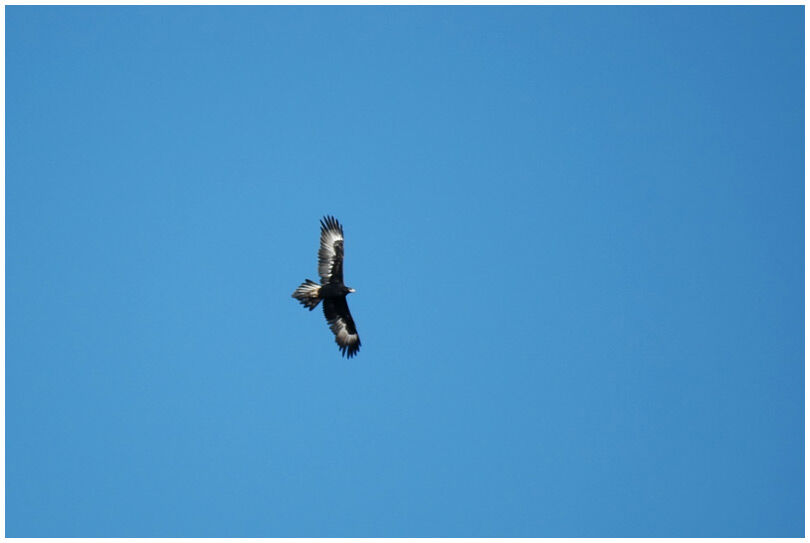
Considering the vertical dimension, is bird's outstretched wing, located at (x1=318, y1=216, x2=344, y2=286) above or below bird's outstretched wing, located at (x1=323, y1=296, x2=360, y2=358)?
above

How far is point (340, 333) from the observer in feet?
108

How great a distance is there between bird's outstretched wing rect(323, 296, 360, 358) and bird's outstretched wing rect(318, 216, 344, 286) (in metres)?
1.08

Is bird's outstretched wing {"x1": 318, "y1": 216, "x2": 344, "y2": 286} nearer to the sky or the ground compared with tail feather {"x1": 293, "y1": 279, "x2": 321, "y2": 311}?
nearer to the sky

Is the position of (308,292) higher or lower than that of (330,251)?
lower

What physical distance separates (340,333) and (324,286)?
279 centimetres

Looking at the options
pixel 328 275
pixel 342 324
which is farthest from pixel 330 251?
pixel 342 324

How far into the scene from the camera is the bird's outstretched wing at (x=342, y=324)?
31922 mm

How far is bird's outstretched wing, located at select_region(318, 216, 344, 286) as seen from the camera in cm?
3092

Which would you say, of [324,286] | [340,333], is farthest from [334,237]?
[340,333]

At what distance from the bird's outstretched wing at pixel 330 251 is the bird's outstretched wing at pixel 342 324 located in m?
1.08

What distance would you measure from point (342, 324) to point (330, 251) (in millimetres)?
2913

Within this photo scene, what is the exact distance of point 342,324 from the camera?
3291 centimetres

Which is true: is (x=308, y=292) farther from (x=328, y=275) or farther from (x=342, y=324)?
(x=342, y=324)

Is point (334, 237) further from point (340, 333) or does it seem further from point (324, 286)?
point (340, 333)
